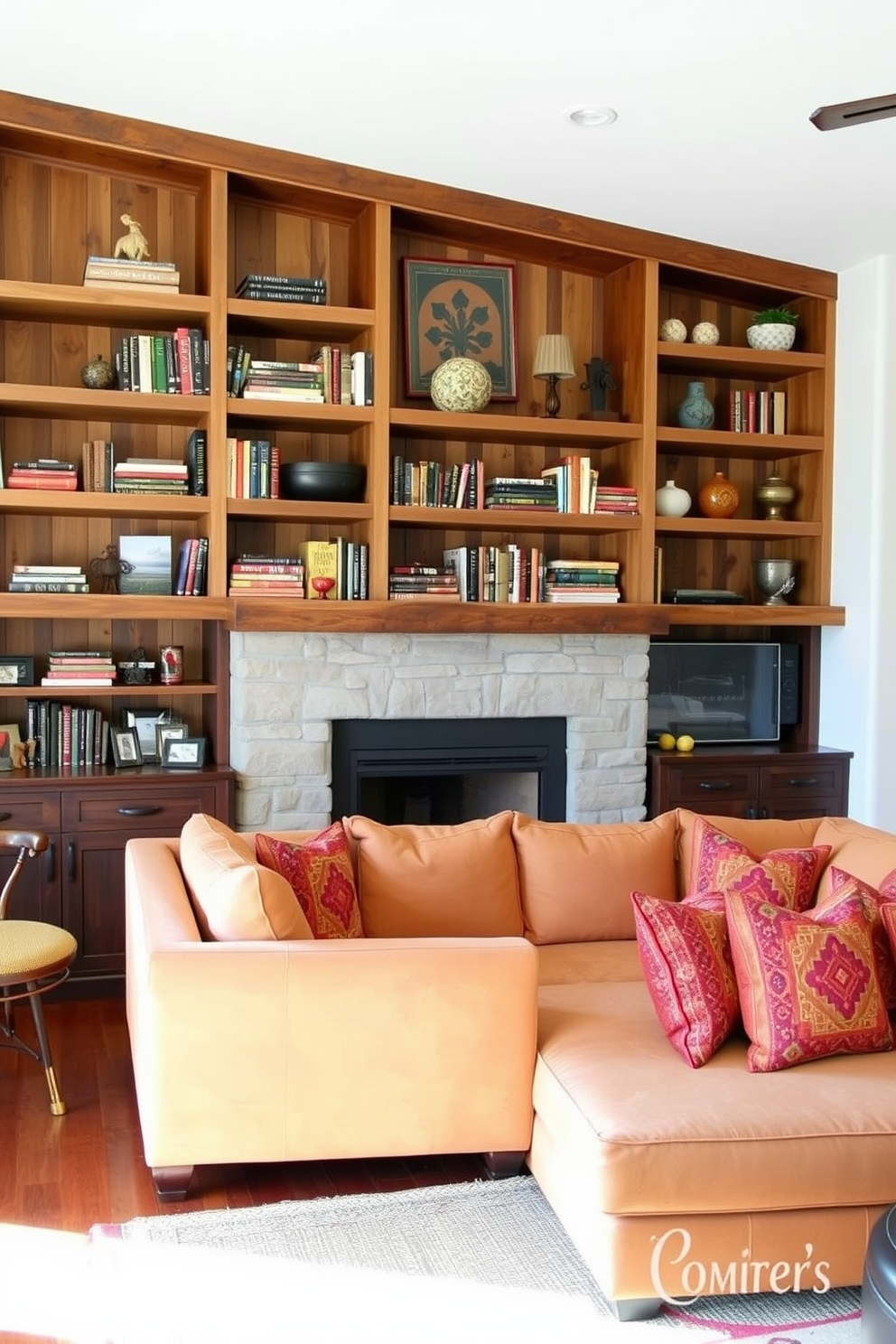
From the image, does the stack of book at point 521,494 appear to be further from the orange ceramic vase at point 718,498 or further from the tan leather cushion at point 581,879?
the tan leather cushion at point 581,879

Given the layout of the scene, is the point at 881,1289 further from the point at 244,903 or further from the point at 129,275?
the point at 129,275

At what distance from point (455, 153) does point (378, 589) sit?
1.54 meters

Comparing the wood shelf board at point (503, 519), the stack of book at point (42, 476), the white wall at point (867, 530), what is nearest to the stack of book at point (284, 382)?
the wood shelf board at point (503, 519)

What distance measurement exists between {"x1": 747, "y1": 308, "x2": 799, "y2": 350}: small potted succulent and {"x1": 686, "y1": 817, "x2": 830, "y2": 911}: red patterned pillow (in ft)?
8.62

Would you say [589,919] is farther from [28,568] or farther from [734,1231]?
[28,568]

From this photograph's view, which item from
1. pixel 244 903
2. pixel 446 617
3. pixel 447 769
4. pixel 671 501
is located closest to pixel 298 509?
pixel 446 617

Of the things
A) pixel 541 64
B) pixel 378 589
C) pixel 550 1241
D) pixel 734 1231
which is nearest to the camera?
pixel 734 1231

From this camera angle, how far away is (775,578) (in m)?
5.72

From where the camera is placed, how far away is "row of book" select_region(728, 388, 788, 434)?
225 inches

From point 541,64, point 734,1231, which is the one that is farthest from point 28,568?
point 734,1231

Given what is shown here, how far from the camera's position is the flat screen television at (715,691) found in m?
5.61

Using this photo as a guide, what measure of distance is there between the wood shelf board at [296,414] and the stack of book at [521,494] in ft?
1.85

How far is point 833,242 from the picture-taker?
17.2 ft

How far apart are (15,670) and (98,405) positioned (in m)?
0.99
